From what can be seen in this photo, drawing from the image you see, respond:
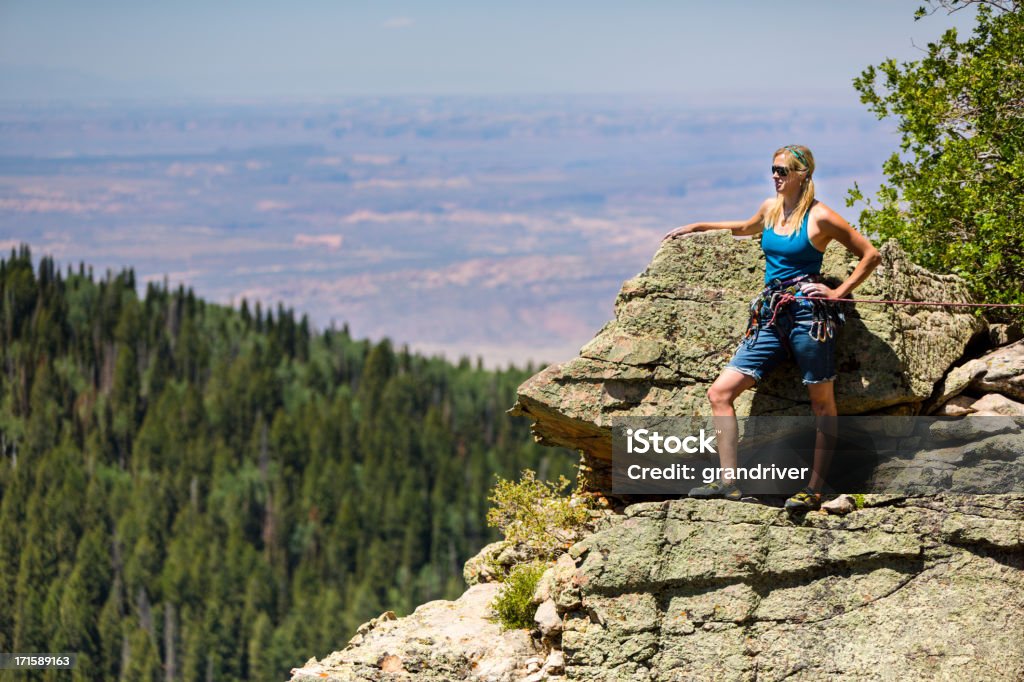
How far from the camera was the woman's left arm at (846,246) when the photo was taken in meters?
15.3

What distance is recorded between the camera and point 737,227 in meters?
17.1

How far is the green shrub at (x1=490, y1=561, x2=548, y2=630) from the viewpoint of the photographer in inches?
664

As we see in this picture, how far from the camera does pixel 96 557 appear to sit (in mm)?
199500

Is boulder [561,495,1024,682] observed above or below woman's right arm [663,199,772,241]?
below

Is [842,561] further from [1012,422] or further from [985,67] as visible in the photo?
[985,67]

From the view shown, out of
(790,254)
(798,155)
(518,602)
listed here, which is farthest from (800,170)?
(518,602)

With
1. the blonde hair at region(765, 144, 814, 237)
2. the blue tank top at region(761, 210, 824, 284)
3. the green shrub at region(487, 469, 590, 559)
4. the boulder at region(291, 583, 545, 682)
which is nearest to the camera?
the blonde hair at region(765, 144, 814, 237)

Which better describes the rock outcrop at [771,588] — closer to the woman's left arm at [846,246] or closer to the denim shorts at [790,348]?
the denim shorts at [790,348]

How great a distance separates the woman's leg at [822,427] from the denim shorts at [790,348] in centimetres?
17

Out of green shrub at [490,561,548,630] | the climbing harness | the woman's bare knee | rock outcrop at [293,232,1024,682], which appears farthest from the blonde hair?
green shrub at [490,561,548,630]

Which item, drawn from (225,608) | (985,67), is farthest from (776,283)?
(225,608)

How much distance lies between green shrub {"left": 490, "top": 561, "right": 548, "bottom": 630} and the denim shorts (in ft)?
12.8

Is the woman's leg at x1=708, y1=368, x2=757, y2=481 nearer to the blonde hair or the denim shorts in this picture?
the denim shorts

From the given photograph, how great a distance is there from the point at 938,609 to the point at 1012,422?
2.95 meters
